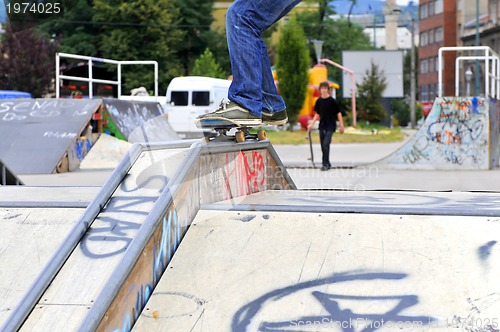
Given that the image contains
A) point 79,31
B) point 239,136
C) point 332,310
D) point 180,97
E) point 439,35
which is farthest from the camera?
point 439,35

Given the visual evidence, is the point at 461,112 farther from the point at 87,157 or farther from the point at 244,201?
the point at 244,201

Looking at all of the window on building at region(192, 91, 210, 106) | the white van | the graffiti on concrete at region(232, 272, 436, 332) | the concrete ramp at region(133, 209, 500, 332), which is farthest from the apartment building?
the graffiti on concrete at region(232, 272, 436, 332)

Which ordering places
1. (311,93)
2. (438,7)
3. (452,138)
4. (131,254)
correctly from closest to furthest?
(131,254)
(452,138)
(311,93)
(438,7)

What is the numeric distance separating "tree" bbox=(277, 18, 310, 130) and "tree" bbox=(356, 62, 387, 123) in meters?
9.34

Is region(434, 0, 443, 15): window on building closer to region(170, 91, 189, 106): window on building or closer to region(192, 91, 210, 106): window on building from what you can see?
region(170, 91, 189, 106): window on building

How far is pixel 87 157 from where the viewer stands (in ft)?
49.9

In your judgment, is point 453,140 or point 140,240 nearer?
point 140,240

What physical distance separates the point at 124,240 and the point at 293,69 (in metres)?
37.3

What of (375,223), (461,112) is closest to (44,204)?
(375,223)

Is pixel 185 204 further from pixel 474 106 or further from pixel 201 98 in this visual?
pixel 201 98

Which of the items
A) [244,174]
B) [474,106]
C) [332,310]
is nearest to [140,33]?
[474,106]

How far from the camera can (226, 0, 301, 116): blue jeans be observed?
4539 mm

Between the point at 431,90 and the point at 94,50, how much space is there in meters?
53.3

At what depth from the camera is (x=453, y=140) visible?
14.5 metres
